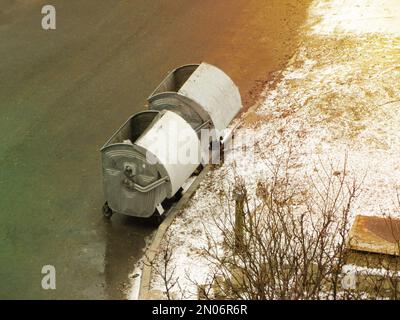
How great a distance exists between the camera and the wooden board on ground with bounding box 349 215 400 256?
12.6 meters

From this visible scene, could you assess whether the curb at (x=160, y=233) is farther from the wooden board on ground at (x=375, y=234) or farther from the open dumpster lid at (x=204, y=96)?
the wooden board on ground at (x=375, y=234)

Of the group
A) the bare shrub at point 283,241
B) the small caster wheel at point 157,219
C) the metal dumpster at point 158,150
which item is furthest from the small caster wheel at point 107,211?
the bare shrub at point 283,241

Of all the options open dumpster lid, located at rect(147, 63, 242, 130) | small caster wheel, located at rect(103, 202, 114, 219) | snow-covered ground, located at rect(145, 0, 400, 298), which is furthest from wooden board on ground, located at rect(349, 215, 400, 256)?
small caster wheel, located at rect(103, 202, 114, 219)

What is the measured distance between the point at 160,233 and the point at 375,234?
3.20 m

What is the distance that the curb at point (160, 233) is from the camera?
1259 cm

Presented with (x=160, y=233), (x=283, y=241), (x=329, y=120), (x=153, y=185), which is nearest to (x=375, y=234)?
(x=283, y=241)

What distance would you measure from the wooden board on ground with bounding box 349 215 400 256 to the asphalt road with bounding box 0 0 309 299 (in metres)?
3.21

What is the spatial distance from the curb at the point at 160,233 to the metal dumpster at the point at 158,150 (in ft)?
0.73

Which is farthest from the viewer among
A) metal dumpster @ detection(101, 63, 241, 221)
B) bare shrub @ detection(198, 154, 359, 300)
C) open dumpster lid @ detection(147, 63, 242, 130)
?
open dumpster lid @ detection(147, 63, 242, 130)

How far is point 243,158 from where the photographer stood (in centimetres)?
1530

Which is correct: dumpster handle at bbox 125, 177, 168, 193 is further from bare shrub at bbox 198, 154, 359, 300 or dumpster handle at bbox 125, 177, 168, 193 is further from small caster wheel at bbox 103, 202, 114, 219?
bare shrub at bbox 198, 154, 359, 300

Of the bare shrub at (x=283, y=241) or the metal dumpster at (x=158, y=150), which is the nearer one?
the bare shrub at (x=283, y=241)
